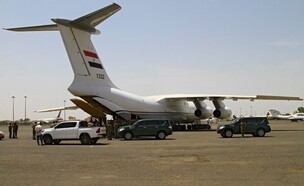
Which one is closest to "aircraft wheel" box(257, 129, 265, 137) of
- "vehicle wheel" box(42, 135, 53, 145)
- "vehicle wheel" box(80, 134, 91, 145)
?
"vehicle wheel" box(80, 134, 91, 145)

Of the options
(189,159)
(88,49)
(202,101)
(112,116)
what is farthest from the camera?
(202,101)

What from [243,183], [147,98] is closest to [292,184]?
[243,183]

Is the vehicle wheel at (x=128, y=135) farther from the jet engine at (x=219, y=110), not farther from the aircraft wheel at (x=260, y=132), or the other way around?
the jet engine at (x=219, y=110)

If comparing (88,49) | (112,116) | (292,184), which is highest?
(88,49)

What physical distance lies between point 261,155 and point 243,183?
24.3 ft

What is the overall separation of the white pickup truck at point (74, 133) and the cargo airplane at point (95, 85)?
1045cm

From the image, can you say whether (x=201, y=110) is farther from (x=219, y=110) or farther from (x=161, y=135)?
(x=161, y=135)

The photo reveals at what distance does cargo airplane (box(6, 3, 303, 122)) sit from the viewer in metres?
38.2

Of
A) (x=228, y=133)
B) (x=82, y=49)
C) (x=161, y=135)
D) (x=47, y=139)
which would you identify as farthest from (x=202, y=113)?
(x=47, y=139)

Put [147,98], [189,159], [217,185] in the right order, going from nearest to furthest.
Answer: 1. [217,185]
2. [189,159]
3. [147,98]

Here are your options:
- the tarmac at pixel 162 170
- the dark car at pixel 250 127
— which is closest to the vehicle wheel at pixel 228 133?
the dark car at pixel 250 127

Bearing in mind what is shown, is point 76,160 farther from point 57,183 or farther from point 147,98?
point 147,98

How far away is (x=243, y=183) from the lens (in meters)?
11.0

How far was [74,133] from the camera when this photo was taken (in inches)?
1117
